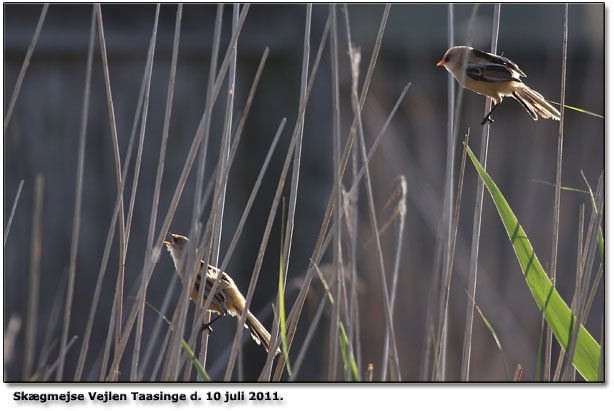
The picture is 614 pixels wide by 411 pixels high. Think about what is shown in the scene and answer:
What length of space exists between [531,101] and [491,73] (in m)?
0.28

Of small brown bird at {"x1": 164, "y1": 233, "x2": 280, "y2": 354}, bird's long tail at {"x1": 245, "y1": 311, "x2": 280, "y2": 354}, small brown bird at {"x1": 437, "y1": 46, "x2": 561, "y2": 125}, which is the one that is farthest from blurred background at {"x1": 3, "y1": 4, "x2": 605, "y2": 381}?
small brown bird at {"x1": 437, "y1": 46, "x2": 561, "y2": 125}

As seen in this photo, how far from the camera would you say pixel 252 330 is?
8.34 feet

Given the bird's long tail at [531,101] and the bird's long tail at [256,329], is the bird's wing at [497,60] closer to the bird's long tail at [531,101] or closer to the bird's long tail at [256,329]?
the bird's long tail at [531,101]

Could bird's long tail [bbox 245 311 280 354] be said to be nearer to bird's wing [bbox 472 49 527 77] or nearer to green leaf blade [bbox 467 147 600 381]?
green leaf blade [bbox 467 147 600 381]

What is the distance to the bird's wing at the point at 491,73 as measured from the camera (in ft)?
7.64

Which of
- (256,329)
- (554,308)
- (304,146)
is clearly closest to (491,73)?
(554,308)

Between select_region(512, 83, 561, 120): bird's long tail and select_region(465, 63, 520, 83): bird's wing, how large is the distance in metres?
0.09

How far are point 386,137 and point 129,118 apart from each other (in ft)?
5.20

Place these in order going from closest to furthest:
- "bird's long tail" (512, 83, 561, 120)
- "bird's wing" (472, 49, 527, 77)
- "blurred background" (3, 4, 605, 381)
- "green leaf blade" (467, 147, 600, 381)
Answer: "green leaf blade" (467, 147, 600, 381), "bird's wing" (472, 49, 527, 77), "bird's long tail" (512, 83, 561, 120), "blurred background" (3, 4, 605, 381)

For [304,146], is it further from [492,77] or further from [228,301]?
[492,77]

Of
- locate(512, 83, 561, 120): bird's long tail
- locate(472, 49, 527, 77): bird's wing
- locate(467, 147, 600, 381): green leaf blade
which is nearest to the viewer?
locate(467, 147, 600, 381): green leaf blade

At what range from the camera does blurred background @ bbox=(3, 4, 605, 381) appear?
414cm

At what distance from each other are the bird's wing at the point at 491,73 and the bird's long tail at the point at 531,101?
9 cm

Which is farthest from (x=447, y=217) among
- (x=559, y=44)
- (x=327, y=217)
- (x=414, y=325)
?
(x=559, y=44)
